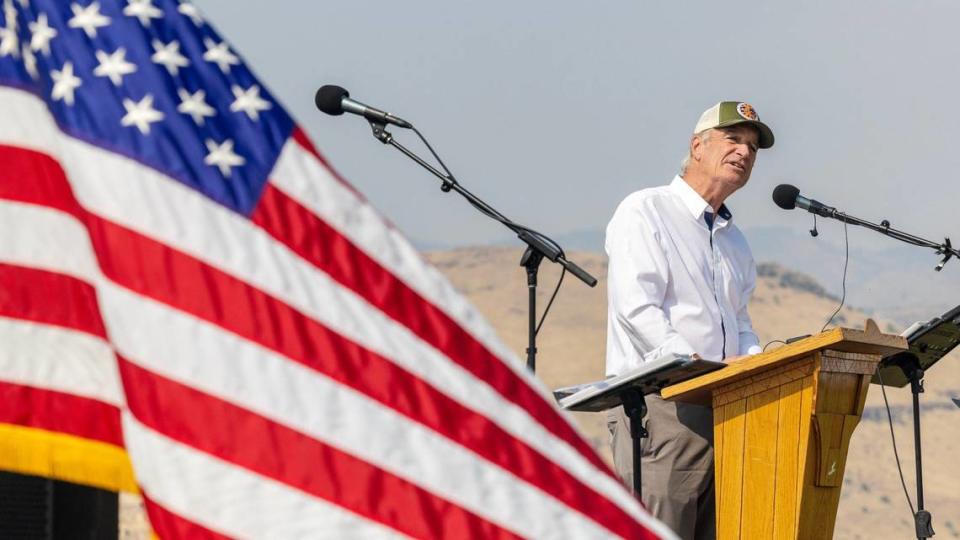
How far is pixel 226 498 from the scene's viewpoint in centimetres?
265

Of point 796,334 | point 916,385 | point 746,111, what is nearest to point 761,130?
point 746,111

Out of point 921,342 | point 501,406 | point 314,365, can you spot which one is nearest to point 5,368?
point 314,365

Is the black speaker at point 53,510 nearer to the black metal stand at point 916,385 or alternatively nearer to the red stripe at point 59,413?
the red stripe at point 59,413

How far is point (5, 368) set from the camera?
9.67ft

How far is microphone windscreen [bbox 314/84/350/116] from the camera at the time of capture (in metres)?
5.70

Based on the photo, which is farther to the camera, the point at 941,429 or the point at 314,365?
the point at 941,429

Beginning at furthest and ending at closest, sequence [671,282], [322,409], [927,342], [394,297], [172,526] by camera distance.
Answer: [927,342]
[671,282]
[394,297]
[322,409]
[172,526]

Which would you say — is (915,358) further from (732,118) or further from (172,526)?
(172,526)

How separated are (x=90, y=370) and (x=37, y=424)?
5.2 inches

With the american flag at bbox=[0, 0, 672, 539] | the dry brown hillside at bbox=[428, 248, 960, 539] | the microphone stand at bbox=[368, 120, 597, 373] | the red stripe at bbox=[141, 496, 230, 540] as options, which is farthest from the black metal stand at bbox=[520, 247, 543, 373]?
the dry brown hillside at bbox=[428, 248, 960, 539]

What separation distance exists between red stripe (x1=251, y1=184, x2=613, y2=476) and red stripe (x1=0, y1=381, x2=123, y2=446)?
45cm

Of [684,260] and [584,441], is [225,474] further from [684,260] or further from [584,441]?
[684,260]

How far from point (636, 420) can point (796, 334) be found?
50890 millimetres

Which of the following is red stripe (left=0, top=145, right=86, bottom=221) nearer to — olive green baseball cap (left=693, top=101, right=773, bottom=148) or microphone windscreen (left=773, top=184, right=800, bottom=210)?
olive green baseball cap (left=693, top=101, right=773, bottom=148)
